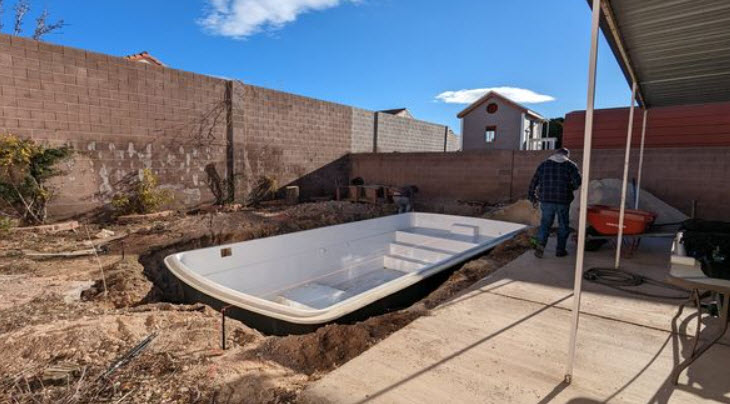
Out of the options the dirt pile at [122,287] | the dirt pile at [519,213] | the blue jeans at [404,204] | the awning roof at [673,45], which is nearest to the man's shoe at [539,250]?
the awning roof at [673,45]

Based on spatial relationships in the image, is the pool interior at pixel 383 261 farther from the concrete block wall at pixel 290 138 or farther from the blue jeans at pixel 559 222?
the concrete block wall at pixel 290 138

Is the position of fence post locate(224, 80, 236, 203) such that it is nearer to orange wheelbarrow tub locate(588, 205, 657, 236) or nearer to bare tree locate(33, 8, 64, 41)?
orange wheelbarrow tub locate(588, 205, 657, 236)

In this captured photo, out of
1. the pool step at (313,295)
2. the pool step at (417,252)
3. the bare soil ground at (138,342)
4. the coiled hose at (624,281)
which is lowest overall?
the pool step at (313,295)

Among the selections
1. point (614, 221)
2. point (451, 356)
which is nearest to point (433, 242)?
point (614, 221)

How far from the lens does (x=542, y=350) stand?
83.0 inches

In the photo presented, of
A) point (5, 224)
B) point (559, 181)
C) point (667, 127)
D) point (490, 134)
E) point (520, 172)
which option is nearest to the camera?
point (559, 181)

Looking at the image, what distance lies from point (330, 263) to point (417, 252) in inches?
61.0

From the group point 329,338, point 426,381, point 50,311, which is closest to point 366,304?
point 329,338

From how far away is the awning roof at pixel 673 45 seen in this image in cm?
238

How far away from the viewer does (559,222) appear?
435cm

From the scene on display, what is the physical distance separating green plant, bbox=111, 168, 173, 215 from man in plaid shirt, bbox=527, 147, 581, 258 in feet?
21.7

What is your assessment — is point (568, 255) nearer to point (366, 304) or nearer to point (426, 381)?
point (366, 304)

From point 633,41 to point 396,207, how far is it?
660 centimetres

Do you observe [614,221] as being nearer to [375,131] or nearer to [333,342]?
[333,342]
